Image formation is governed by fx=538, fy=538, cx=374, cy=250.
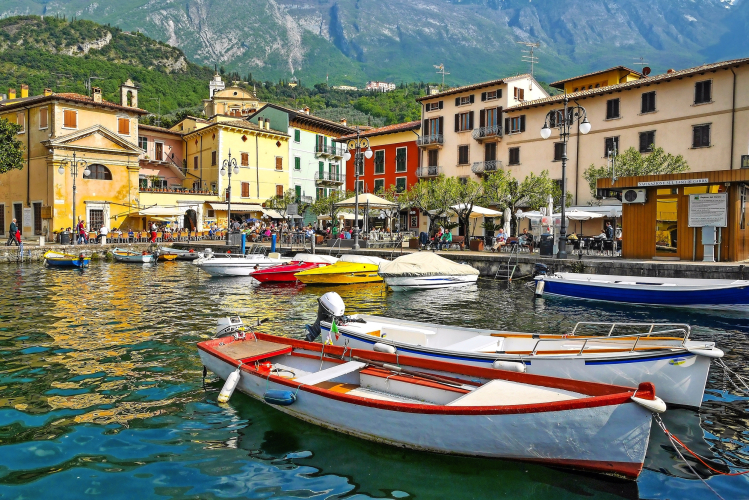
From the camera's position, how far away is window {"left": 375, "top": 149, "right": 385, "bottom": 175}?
5034 centimetres

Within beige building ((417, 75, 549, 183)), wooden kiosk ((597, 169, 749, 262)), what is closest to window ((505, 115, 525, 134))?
beige building ((417, 75, 549, 183))

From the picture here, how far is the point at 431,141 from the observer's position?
45.8m

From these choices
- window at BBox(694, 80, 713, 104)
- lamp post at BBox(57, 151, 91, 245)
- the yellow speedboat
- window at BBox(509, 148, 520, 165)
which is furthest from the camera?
window at BBox(509, 148, 520, 165)

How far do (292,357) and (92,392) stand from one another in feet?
9.71

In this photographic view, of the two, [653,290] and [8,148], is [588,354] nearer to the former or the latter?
[653,290]

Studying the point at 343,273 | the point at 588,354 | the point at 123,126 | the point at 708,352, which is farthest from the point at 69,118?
the point at 708,352

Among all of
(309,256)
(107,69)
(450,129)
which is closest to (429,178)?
(450,129)

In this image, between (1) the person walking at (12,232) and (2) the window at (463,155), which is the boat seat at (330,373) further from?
(2) the window at (463,155)

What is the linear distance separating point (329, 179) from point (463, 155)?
19130mm

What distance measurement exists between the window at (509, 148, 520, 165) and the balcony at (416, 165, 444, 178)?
20.4 ft

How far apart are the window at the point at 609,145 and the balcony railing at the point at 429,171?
44.5 feet

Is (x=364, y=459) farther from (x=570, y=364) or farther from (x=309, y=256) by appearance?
(x=309, y=256)

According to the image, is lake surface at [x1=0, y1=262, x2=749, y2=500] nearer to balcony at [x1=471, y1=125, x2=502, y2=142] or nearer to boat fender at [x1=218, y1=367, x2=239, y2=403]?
boat fender at [x1=218, y1=367, x2=239, y2=403]

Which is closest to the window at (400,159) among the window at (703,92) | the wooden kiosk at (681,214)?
the window at (703,92)
